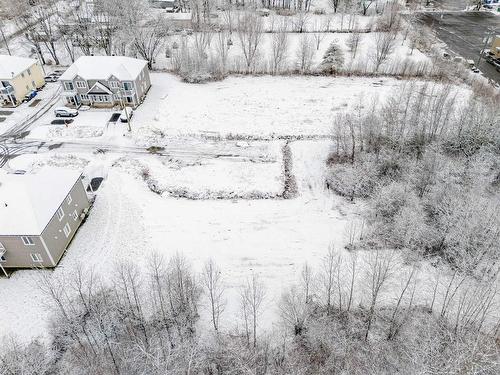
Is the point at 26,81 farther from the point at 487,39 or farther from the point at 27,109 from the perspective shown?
the point at 487,39

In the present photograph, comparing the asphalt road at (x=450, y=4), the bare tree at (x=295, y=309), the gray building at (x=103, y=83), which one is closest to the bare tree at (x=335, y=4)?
the asphalt road at (x=450, y=4)

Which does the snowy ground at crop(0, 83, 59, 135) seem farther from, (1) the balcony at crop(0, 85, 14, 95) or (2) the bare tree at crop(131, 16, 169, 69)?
(2) the bare tree at crop(131, 16, 169, 69)

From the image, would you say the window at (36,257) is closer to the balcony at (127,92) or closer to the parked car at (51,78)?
the balcony at (127,92)

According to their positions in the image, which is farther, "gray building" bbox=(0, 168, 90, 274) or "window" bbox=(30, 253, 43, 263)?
"window" bbox=(30, 253, 43, 263)

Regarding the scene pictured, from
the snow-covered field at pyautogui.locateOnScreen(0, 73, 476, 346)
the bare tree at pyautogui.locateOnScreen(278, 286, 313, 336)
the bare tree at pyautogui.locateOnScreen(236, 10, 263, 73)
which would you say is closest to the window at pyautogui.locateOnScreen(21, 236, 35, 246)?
the snow-covered field at pyautogui.locateOnScreen(0, 73, 476, 346)

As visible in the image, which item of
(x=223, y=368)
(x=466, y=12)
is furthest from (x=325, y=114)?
(x=466, y=12)

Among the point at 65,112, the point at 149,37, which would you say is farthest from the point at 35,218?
the point at 149,37
